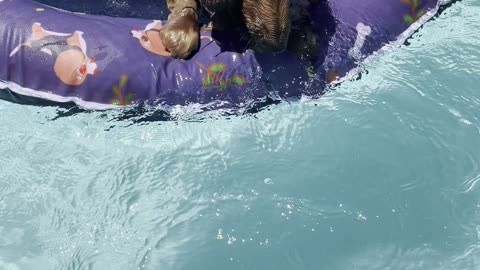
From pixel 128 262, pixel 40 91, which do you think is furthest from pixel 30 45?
pixel 128 262

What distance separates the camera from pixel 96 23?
10.2ft

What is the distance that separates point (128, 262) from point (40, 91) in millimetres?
993

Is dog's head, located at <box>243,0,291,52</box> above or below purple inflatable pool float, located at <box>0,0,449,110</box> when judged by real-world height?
above

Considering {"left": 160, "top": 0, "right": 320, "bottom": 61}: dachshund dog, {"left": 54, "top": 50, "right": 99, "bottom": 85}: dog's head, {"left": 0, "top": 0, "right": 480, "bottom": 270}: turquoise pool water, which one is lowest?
{"left": 0, "top": 0, "right": 480, "bottom": 270}: turquoise pool water

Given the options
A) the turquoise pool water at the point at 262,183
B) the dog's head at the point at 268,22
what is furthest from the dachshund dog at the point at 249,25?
the turquoise pool water at the point at 262,183

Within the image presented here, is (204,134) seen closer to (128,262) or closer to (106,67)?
(106,67)

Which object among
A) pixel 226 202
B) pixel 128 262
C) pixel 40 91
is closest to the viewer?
pixel 128 262

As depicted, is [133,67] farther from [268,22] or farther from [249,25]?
[268,22]

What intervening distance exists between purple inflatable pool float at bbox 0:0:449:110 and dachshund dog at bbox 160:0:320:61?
6cm

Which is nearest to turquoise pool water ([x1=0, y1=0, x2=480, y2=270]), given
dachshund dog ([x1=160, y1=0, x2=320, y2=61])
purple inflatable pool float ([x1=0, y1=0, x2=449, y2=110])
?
purple inflatable pool float ([x1=0, y1=0, x2=449, y2=110])

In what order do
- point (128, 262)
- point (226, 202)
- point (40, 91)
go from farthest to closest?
point (40, 91)
point (226, 202)
point (128, 262)

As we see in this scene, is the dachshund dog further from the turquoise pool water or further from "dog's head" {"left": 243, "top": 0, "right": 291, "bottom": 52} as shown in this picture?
the turquoise pool water

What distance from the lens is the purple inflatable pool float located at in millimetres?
2957

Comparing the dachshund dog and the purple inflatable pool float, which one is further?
the purple inflatable pool float
